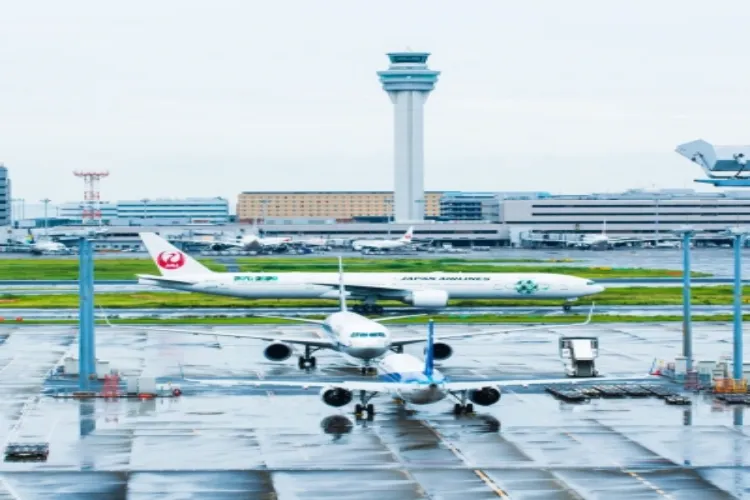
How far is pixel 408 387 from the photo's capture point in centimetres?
5691

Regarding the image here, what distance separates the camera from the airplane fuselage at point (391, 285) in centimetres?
11950

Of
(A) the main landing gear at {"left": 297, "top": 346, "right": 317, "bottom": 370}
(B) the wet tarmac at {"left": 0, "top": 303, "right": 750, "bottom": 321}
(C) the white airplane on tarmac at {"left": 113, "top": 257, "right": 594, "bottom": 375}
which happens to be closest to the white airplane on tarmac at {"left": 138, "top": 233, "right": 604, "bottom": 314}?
(B) the wet tarmac at {"left": 0, "top": 303, "right": 750, "bottom": 321}

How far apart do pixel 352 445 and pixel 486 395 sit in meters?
8.70

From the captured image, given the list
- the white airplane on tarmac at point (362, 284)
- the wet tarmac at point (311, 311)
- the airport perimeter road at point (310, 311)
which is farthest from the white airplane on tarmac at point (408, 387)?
the white airplane on tarmac at point (362, 284)

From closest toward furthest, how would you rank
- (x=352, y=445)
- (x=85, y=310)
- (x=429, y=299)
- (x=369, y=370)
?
(x=352, y=445) → (x=85, y=310) → (x=369, y=370) → (x=429, y=299)

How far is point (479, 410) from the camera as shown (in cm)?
6175

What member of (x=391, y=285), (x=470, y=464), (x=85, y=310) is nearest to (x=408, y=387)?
(x=470, y=464)

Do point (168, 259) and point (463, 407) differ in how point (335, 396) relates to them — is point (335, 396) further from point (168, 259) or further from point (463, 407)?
point (168, 259)

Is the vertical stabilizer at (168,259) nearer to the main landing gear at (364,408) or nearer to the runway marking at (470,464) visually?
the main landing gear at (364,408)

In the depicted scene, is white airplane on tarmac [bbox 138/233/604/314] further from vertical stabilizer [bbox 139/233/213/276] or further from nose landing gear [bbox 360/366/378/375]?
nose landing gear [bbox 360/366/378/375]

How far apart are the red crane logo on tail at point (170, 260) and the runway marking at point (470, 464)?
6690 cm

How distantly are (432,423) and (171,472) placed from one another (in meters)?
13.9

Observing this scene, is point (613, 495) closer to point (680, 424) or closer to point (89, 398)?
point (680, 424)

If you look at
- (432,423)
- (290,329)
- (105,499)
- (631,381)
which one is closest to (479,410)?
(432,423)
